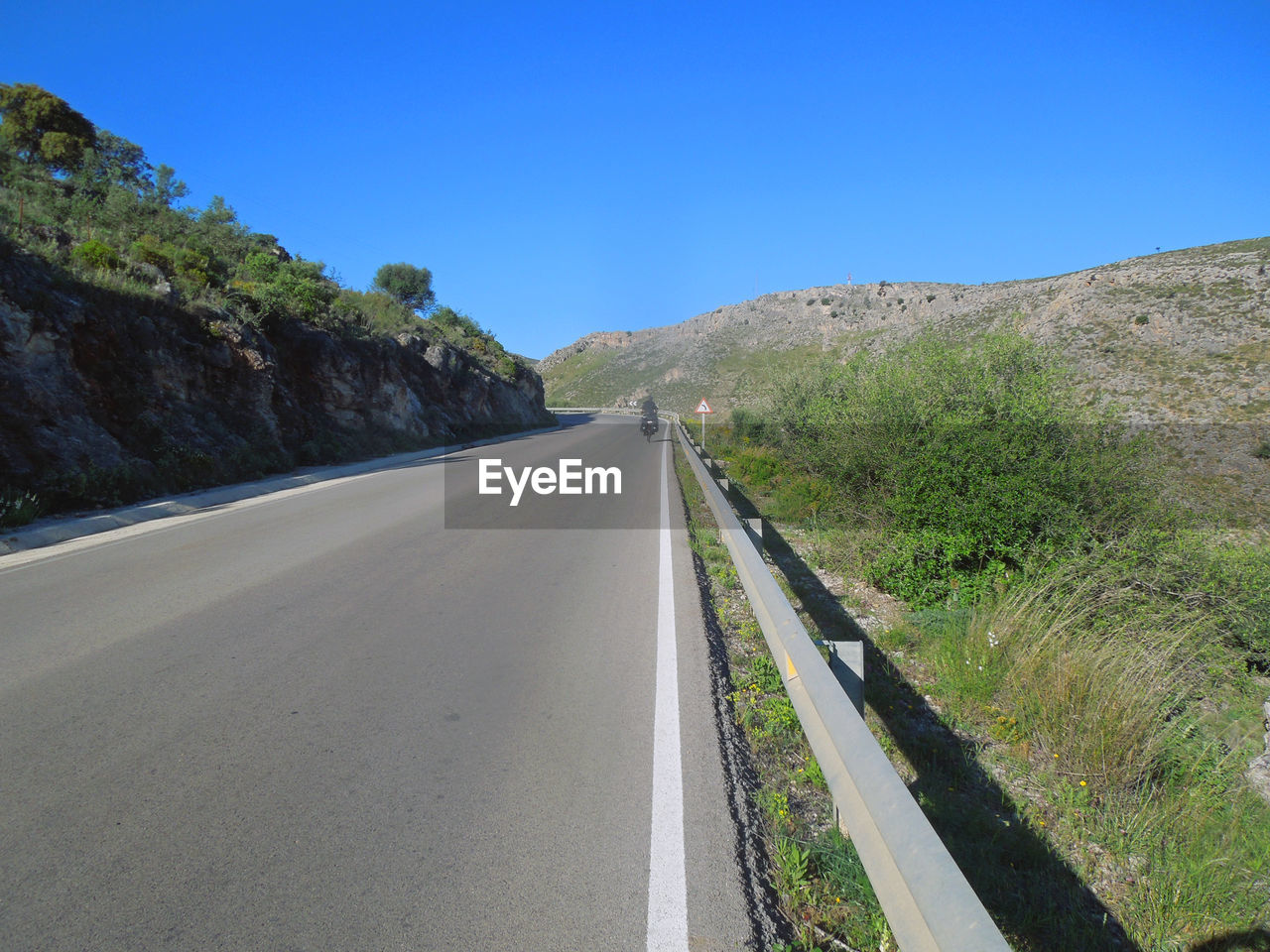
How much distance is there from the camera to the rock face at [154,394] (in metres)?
11.3

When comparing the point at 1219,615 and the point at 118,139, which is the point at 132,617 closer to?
the point at 1219,615

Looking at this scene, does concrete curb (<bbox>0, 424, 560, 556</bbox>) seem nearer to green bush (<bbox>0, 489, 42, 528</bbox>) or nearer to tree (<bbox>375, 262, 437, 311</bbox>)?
green bush (<bbox>0, 489, 42, 528</bbox>)

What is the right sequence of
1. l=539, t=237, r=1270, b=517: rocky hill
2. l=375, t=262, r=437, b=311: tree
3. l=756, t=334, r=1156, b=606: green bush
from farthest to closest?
1. l=375, t=262, r=437, b=311: tree
2. l=539, t=237, r=1270, b=517: rocky hill
3. l=756, t=334, r=1156, b=606: green bush

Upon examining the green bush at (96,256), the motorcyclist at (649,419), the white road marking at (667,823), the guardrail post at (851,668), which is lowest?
the white road marking at (667,823)

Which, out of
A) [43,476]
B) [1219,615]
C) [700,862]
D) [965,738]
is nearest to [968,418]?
[1219,615]

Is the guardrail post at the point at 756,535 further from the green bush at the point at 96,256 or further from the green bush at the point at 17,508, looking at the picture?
the green bush at the point at 96,256

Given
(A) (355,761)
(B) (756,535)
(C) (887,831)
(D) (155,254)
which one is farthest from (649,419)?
(C) (887,831)

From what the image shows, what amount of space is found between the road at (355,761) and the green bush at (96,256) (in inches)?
418

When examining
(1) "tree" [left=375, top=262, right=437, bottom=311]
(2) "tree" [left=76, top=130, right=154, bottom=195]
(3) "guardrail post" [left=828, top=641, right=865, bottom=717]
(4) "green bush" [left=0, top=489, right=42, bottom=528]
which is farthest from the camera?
(1) "tree" [left=375, top=262, right=437, bottom=311]

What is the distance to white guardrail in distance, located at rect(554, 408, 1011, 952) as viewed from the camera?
1.82 meters

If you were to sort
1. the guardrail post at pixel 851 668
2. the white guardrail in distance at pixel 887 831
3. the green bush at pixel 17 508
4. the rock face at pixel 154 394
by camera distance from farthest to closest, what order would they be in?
1. the rock face at pixel 154 394
2. the green bush at pixel 17 508
3. the guardrail post at pixel 851 668
4. the white guardrail in distance at pixel 887 831

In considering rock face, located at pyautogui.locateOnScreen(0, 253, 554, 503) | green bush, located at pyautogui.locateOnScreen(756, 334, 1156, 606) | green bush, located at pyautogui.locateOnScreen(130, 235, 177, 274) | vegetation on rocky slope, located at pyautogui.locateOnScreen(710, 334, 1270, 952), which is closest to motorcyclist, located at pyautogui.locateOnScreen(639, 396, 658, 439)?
rock face, located at pyautogui.locateOnScreen(0, 253, 554, 503)

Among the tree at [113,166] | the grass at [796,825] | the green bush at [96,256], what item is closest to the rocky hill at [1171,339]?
the grass at [796,825]

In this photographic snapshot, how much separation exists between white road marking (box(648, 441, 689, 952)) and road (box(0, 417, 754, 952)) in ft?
0.05
